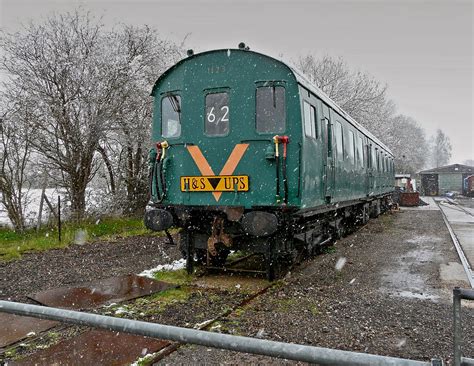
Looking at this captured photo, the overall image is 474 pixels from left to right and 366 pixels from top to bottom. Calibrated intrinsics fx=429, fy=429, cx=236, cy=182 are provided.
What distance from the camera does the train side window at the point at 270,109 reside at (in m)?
6.51

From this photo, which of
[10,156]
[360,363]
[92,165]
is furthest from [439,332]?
[92,165]

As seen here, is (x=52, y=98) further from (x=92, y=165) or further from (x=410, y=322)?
(x=410, y=322)

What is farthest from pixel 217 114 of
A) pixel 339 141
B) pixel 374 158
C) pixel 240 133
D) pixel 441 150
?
pixel 441 150

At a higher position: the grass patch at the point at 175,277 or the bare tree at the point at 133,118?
the bare tree at the point at 133,118

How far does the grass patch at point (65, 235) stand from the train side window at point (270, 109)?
20.1ft

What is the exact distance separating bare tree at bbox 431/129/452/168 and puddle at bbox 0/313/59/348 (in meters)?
117

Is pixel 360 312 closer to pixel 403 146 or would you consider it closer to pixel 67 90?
pixel 67 90

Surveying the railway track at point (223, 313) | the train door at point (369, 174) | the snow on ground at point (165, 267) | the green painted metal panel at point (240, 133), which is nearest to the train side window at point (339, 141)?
the green painted metal panel at point (240, 133)

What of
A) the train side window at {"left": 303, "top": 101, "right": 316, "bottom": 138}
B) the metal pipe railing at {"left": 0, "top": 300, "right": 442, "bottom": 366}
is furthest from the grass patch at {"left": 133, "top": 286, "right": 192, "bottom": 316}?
the metal pipe railing at {"left": 0, "top": 300, "right": 442, "bottom": 366}

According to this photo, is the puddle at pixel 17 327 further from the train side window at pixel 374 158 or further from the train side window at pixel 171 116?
the train side window at pixel 374 158

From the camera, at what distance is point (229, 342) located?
5.59 ft

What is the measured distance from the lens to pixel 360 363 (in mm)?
1528

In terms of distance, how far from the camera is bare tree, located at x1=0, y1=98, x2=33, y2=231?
12.7 meters

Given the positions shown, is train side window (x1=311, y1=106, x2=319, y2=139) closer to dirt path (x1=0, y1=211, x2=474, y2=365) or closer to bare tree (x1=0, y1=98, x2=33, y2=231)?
dirt path (x1=0, y1=211, x2=474, y2=365)
